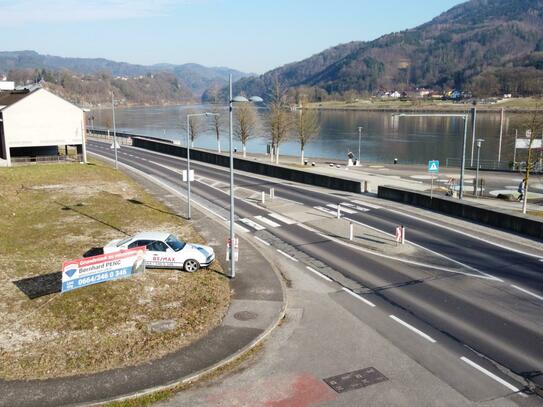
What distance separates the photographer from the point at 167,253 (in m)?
22.6

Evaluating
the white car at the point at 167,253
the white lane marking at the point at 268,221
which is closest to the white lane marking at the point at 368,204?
the white lane marking at the point at 268,221

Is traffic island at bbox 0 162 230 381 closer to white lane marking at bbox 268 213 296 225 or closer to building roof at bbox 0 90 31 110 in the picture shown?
white lane marking at bbox 268 213 296 225

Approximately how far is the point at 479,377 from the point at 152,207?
2686 centimetres

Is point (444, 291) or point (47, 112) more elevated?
point (47, 112)

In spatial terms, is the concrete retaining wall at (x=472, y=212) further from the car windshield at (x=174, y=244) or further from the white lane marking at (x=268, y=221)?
the car windshield at (x=174, y=244)

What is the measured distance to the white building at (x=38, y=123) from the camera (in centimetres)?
5647

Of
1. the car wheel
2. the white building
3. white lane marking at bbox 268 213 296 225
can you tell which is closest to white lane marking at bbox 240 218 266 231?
white lane marking at bbox 268 213 296 225

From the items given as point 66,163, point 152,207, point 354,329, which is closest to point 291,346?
point 354,329

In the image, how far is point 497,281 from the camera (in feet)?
70.3

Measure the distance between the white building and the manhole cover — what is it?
4701 centimetres

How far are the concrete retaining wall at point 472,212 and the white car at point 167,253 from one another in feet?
57.7

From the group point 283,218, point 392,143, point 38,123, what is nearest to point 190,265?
point 283,218

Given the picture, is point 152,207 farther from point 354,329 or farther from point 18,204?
point 354,329

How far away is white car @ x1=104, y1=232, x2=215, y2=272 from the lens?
22.6 metres
